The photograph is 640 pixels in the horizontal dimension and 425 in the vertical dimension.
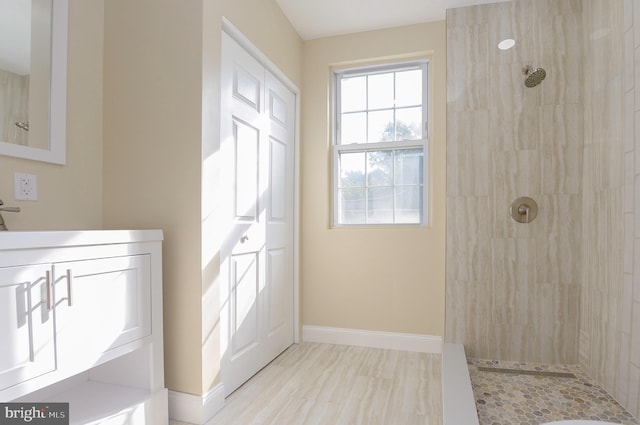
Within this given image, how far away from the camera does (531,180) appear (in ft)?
7.57

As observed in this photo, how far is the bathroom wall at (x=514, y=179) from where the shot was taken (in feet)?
7.39

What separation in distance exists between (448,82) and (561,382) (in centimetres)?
196

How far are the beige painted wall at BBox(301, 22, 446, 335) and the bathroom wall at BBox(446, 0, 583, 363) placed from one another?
0.59 ft

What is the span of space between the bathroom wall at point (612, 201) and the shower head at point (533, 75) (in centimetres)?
27

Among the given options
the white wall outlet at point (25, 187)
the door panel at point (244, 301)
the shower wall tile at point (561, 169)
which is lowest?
the door panel at point (244, 301)

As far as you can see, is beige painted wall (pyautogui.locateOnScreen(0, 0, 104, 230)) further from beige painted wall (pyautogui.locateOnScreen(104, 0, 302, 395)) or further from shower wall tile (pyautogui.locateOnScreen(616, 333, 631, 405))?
shower wall tile (pyautogui.locateOnScreen(616, 333, 631, 405))

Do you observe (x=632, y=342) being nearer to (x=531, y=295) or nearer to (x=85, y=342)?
(x=531, y=295)

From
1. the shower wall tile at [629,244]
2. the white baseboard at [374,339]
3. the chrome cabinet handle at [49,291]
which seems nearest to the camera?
the chrome cabinet handle at [49,291]

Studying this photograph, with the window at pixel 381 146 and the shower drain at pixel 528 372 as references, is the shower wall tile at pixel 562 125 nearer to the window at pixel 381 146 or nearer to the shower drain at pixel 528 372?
the window at pixel 381 146

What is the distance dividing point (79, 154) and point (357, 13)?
2.01m

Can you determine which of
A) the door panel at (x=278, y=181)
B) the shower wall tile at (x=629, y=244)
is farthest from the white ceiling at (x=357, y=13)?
the shower wall tile at (x=629, y=244)

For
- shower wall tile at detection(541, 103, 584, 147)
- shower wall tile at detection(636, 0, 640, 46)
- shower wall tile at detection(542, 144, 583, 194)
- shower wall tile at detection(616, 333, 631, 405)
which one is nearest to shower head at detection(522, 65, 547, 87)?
shower wall tile at detection(541, 103, 584, 147)

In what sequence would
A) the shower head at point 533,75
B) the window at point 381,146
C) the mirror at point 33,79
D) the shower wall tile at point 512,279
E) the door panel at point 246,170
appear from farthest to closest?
the window at point 381,146 → the shower wall tile at point 512,279 → the shower head at point 533,75 → the door panel at point 246,170 → the mirror at point 33,79

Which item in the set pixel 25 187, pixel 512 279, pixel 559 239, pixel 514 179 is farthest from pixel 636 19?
pixel 25 187
